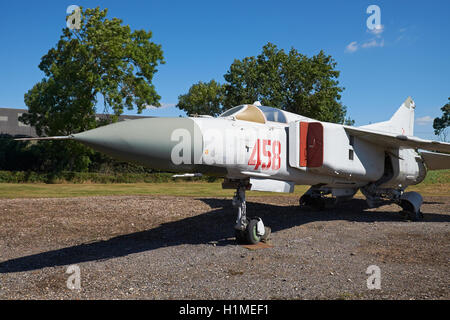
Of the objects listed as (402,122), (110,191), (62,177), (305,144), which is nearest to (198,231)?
(305,144)

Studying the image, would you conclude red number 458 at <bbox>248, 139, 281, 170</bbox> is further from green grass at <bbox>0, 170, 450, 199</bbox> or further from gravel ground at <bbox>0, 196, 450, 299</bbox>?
green grass at <bbox>0, 170, 450, 199</bbox>

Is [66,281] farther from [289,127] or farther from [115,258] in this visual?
[289,127]

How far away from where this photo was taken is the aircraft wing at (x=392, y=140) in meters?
9.62

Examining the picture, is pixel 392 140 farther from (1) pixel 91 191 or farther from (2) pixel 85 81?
(2) pixel 85 81

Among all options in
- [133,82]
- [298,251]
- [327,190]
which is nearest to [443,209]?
[327,190]

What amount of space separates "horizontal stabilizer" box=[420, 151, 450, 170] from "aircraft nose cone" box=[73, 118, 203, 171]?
11.2 m

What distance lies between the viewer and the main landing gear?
751 cm

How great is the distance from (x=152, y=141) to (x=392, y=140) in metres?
7.84

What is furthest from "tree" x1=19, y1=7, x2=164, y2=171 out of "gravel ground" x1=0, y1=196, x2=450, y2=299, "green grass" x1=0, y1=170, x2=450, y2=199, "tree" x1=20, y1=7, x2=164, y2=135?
"gravel ground" x1=0, y1=196, x2=450, y2=299

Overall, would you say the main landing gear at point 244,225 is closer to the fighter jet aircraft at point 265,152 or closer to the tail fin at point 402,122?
the fighter jet aircraft at point 265,152

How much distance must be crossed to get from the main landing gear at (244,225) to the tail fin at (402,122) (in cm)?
805

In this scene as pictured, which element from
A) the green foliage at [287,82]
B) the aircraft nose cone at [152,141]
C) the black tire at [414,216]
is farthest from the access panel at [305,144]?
the green foliage at [287,82]

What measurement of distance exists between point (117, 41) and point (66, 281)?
26084 mm
